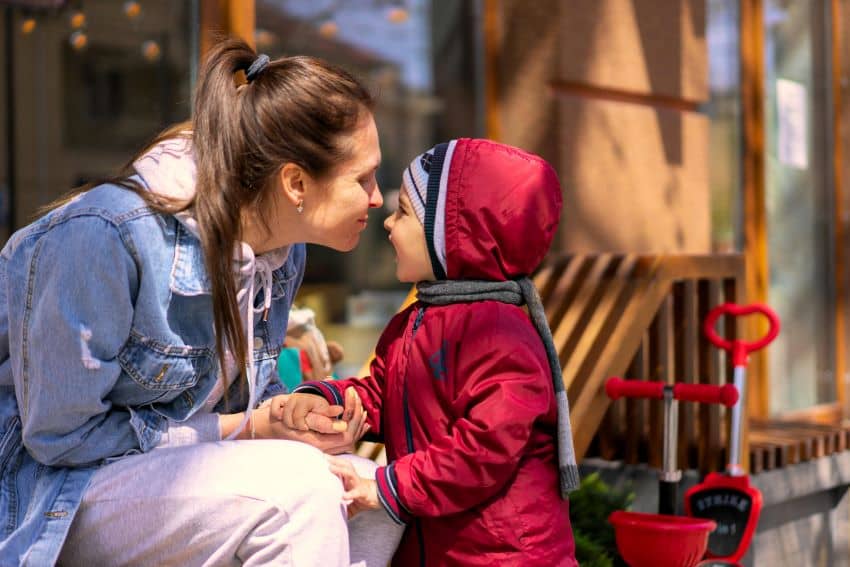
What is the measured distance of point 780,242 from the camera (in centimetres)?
672

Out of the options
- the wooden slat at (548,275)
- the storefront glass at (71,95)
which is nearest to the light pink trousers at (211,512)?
the wooden slat at (548,275)

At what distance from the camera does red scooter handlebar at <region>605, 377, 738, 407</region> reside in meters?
3.63

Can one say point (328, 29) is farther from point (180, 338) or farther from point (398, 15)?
point (180, 338)

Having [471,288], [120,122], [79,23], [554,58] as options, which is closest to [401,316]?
[471,288]

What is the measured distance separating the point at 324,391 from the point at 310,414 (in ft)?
0.47

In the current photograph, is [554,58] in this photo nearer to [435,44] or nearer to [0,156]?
[435,44]

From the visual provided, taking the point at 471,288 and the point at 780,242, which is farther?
the point at 780,242

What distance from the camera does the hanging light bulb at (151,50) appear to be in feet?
15.1

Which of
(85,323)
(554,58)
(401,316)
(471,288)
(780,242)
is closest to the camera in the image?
(85,323)

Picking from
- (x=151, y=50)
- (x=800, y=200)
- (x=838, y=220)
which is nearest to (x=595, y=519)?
(x=151, y=50)

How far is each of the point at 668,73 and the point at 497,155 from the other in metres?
2.86

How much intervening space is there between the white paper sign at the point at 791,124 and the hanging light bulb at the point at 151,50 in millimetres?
3650

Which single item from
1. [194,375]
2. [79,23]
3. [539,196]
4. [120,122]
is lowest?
[194,375]

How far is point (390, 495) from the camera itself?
2.39 m
